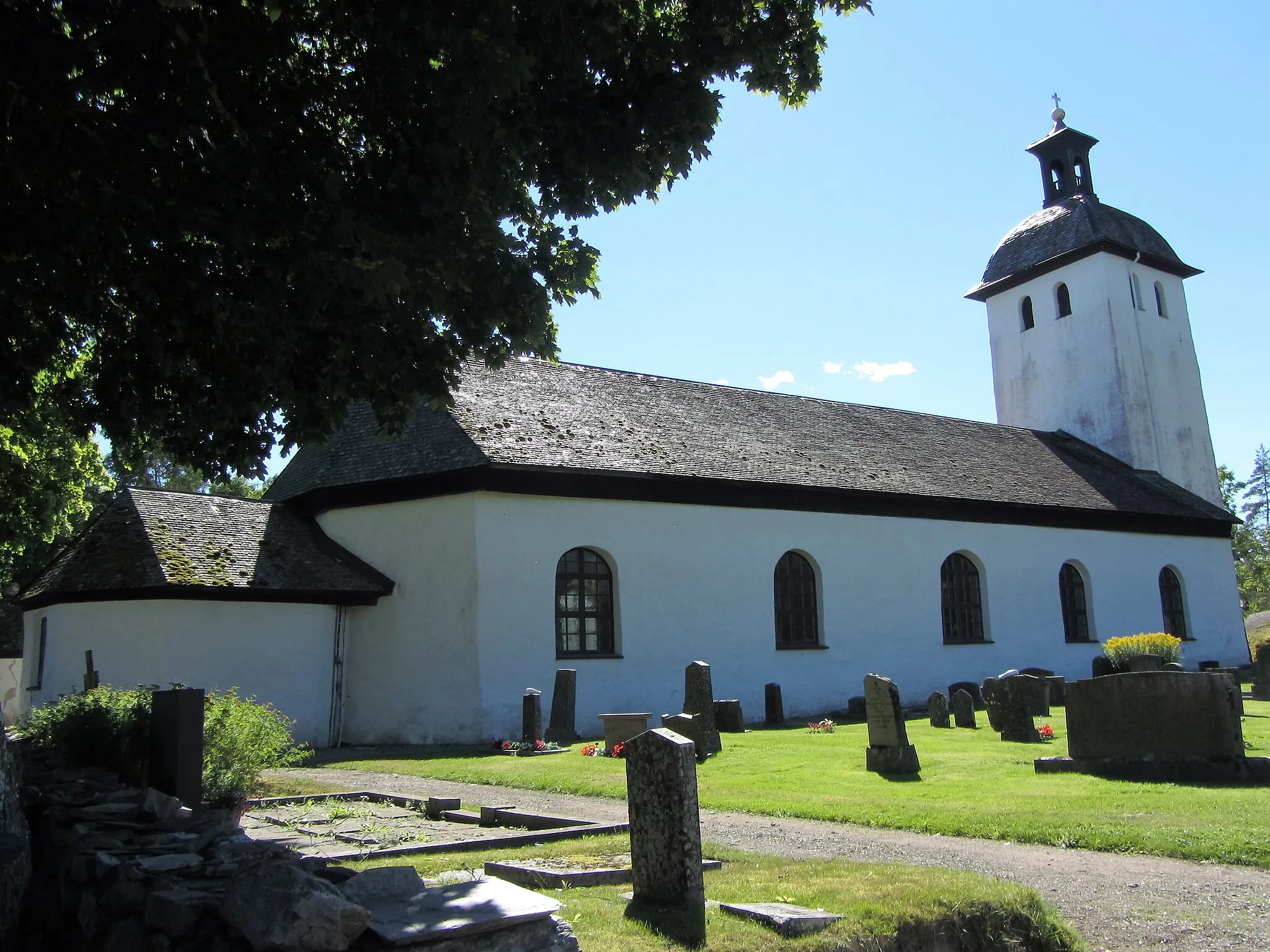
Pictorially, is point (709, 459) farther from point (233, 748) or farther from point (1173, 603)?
point (1173, 603)

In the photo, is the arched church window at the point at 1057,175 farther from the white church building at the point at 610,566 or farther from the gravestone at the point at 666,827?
→ the gravestone at the point at 666,827

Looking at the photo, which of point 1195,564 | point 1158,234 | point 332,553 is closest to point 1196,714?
point 332,553

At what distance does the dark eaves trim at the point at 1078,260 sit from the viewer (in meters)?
34.2

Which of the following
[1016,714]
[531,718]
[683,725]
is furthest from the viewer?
[531,718]

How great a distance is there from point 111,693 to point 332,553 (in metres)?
10.7

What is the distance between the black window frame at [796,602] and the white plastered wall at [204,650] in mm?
9685

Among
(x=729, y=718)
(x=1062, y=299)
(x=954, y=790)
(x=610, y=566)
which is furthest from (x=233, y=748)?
(x=1062, y=299)

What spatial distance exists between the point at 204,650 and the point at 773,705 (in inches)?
433

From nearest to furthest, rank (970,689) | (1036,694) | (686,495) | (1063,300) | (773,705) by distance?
1. (1036,694)
2. (773,705)
3. (686,495)
4. (970,689)
5. (1063,300)

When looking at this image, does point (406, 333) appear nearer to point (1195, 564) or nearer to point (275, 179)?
point (275, 179)

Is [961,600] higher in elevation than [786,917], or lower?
higher

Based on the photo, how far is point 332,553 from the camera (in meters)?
20.9

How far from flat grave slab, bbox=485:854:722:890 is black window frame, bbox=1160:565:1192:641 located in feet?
90.1

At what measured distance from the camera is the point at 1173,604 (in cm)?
3077
